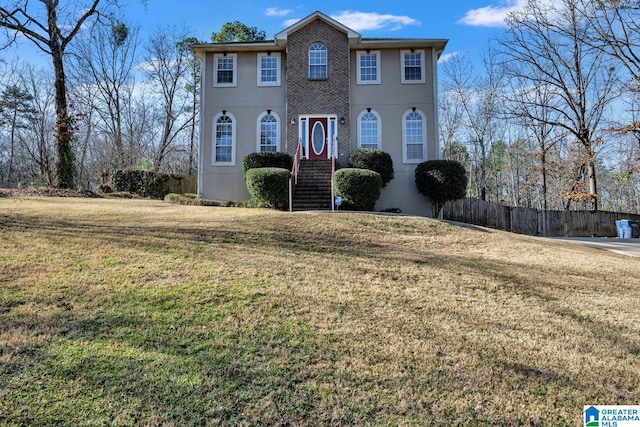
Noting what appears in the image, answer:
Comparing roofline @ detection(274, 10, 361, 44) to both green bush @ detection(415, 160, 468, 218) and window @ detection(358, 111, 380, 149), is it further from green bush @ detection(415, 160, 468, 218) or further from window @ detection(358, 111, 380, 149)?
green bush @ detection(415, 160, 468, 218)

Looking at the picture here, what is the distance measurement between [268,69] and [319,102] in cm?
265

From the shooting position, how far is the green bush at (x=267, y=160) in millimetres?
14828

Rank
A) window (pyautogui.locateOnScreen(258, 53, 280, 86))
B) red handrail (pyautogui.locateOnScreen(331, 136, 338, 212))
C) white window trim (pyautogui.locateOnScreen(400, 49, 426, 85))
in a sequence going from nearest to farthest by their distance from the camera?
1. red handrail (pyautogui.locateOnScreen(331, 136, 338, 212))
2. white window trim (pyautogui.locateOnScreen(400, 49, 426, 85))
3. window (pyautogui.locateOnScreen(258, 53, 280, 86))

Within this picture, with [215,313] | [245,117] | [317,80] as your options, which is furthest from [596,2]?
[215,313]

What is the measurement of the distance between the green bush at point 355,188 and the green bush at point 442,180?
2.52 meters

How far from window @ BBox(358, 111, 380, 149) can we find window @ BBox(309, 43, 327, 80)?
2.24 meters

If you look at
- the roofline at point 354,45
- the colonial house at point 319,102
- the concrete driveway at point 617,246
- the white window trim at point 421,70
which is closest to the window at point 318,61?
the colonial house at point 319,102

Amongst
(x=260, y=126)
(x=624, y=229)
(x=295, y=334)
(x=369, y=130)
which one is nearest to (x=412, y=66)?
(x=369, y=130)

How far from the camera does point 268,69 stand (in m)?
16.2

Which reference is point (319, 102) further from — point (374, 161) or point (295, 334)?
point (295, 334)

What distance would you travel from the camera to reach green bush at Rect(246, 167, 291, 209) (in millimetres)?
12922

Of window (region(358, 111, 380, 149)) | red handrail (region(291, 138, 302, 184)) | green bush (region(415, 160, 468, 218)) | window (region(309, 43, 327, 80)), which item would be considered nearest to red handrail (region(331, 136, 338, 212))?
window (region(358, 111, 380, 149))

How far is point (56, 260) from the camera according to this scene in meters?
5.80

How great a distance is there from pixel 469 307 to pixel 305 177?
10.1 meters
